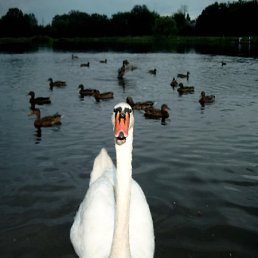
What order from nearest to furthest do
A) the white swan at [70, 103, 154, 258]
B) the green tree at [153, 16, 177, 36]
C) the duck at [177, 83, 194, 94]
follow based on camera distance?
the white swan at [70, 103, 154, 258]
the duck at [177, 83, 194, 94]
the green tree at [153, 16, 177, 36]

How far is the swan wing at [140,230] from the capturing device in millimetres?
5852

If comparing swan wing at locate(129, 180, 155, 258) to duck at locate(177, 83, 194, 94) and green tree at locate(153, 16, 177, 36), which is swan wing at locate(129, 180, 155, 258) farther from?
green tree at locate(153, 16, 177, 36)

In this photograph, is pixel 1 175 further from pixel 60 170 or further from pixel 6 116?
pixel 6 116

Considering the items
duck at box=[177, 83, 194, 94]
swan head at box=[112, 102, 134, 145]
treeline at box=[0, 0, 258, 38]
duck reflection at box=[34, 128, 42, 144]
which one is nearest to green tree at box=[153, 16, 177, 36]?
treeline at box=[0, 0, 258, 38]

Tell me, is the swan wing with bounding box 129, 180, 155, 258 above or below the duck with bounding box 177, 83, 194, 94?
below

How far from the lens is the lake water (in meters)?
7.43

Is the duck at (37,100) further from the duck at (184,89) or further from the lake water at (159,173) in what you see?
the duck at (184,89)

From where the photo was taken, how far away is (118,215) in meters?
5.02

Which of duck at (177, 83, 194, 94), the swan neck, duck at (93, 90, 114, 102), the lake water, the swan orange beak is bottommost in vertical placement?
the lake water

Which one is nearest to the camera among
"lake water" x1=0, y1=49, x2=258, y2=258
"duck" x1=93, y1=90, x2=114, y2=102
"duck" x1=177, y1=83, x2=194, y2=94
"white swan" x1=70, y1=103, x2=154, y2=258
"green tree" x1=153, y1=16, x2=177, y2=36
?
"white swan" x1=70, y1=103, x2=154, y2=258

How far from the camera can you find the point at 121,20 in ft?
496

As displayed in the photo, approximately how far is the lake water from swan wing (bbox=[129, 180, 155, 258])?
0.97 m

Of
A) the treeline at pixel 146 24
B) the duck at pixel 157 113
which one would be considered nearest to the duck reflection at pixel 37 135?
the duck at pixel 157 113

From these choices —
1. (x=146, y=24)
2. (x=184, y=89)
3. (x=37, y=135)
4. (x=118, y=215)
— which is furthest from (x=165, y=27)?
(x=118, y=215)
